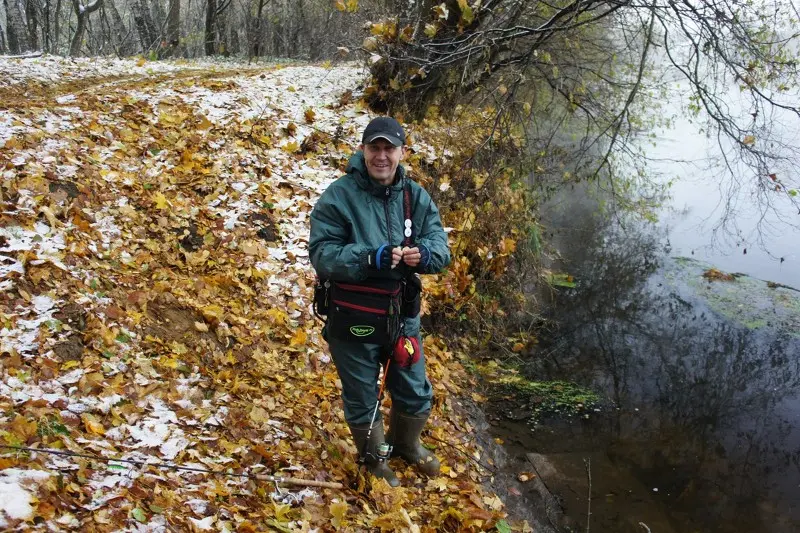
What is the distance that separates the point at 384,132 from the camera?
3.44m

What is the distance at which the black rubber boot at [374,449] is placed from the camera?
12.9 ft

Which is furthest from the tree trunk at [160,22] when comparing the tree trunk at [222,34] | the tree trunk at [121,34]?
the tree trunk at [222,34]

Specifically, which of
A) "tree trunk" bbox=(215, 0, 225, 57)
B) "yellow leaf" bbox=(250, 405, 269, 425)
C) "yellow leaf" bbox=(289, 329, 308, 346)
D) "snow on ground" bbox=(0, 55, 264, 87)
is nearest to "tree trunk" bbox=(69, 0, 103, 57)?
"snow on ground" bbox=(0, 55, 264, 87)

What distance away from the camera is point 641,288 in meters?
11.6

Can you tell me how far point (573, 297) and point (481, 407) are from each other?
490 cm

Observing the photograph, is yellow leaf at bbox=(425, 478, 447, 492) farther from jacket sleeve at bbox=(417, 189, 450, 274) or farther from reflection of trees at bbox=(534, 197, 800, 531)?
reflection of trees at bbox=(534, 197, 800, 531)

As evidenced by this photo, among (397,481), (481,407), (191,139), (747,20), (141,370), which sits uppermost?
(747,20)

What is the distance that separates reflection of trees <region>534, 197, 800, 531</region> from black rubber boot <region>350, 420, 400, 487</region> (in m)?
3.32

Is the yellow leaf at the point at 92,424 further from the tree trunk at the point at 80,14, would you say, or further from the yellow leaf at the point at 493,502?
the tree trunk at the point at 80,14

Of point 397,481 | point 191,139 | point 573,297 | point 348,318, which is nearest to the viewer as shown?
point 348,318

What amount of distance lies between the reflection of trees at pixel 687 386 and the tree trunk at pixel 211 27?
15.0 m

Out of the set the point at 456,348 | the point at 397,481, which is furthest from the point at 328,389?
the point at 456,348

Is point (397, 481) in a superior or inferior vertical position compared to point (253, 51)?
inferior

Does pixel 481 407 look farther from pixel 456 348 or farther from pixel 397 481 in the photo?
pixel 397 481
